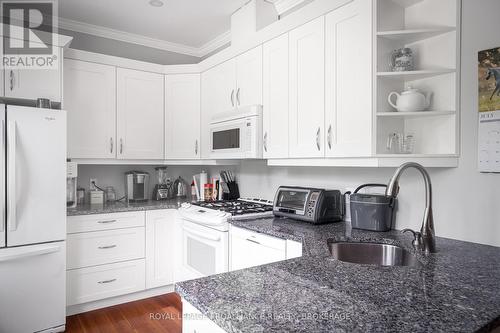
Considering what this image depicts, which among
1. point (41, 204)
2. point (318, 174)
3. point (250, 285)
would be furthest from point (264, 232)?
point (41, 204)

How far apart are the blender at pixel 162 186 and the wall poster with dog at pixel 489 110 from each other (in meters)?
2.80

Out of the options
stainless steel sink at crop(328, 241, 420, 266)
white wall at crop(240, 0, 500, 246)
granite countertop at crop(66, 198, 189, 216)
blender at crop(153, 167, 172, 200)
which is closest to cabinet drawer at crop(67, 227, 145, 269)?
granite countertop at crop(66, 198, 189, 216)

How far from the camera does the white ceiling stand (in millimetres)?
2822

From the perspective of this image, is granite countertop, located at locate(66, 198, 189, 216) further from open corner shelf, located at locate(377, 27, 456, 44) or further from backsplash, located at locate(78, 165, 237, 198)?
open corner shelf, located at locate(377, 27, 456, 44)

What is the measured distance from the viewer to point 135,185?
10.9 ft

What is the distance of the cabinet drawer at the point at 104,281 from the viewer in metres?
2.63

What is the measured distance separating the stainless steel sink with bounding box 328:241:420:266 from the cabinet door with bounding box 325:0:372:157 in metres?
0.50

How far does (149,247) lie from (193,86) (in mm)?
1629

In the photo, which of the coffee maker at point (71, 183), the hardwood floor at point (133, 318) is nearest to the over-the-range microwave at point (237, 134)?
the coffee maker at point (71, 183)

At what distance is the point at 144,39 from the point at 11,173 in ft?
6.70

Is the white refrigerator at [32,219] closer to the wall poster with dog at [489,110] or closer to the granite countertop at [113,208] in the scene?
the granite countertop at [113,208]

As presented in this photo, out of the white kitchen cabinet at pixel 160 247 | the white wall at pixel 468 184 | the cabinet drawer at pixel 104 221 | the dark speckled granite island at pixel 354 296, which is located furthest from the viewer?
the white kitchen cabinet at pixel 160 247

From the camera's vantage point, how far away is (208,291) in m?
1.03

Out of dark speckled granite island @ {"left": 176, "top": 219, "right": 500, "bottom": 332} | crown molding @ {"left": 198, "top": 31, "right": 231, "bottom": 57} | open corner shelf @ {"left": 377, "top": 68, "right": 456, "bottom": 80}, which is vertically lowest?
dark speckled granite island @ {"left": 176, "top": 219, "right": 500, "bottom": 332}
